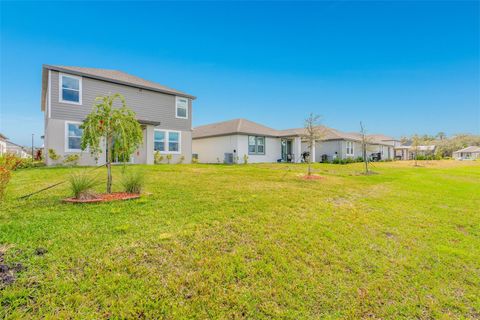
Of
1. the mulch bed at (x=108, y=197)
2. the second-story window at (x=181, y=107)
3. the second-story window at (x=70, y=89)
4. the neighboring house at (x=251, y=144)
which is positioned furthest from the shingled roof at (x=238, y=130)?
the mulch bed at (x=108, y=197)

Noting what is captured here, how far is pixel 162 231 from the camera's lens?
152 inches

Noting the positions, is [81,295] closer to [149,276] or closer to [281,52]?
[149,276]

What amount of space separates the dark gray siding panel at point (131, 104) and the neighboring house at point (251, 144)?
4.48 metres

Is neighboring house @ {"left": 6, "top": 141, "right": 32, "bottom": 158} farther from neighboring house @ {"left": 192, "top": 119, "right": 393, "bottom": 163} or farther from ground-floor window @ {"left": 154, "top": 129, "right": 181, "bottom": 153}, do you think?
neighboring house @ {"left": 192, "top": 119, "right": 393, "bottom": 163}

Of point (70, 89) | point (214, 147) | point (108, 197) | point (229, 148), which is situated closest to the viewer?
point (108, 197)

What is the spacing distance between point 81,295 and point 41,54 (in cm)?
2102

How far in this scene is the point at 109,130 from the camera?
604 centimetres

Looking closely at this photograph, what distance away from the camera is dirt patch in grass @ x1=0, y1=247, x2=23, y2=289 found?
2.41m

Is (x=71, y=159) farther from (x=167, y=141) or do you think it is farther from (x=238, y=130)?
(x=238, y=130)

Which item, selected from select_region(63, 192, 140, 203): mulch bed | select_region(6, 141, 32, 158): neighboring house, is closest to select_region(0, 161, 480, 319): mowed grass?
select_region(63, 192, 140, 203): mulch bed

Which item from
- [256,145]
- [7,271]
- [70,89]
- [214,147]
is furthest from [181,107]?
[7,271]

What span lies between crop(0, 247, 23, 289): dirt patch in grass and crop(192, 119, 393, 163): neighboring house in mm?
18303

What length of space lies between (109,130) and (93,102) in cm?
1081

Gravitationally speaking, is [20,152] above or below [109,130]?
above
